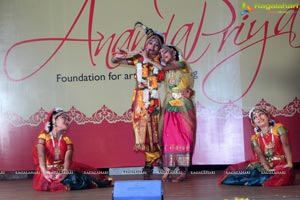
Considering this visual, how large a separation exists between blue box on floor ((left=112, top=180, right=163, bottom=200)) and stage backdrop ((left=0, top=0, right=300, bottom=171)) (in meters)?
3.61

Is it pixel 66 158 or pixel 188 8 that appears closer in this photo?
pixel 66 158

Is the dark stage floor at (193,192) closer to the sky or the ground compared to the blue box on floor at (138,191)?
closer to the ground

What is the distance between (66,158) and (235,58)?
8.17ft

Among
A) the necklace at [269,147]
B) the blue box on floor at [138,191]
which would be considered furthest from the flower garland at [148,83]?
the blue box on floor at [138,191]

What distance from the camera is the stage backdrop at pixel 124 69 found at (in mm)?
6746

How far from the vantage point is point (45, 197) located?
5137mm

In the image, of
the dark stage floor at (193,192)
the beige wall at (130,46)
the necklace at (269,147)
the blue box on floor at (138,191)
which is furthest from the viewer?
the beige wall at (130,46)

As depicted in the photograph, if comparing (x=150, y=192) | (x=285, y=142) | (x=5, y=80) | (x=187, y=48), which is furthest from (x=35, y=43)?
(x=150, y=192)

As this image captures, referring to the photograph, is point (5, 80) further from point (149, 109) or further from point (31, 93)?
point (149, 109)

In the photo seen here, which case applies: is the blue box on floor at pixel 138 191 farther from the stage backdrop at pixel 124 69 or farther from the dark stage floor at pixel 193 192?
the stage backdrop at pixel 124 69

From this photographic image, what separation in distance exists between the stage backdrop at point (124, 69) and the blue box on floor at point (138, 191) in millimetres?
3609

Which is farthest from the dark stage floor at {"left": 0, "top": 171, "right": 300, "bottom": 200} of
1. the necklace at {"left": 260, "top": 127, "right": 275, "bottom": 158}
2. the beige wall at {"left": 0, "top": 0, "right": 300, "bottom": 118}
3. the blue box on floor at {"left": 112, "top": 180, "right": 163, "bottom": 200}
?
the blue box on floor at {"left": 112, "top": 180, "right": 163, "bottom": 200}

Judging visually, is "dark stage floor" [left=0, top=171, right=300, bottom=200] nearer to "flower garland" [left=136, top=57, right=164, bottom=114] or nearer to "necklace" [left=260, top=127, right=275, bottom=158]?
"necklace" [left=260, top=127, right=275, bottom=158]

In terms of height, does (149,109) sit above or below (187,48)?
below
